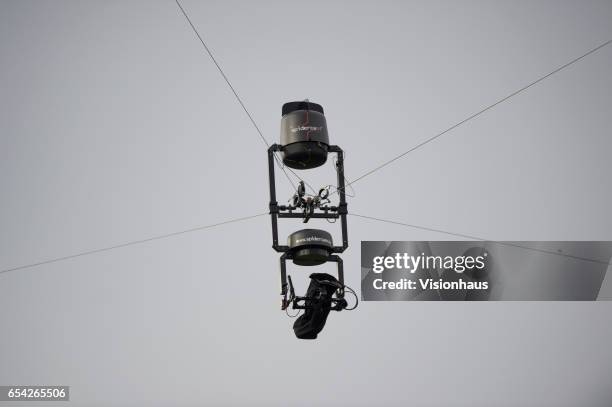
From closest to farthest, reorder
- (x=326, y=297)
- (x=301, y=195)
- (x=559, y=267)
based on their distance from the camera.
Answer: (x=326, y=297), (x=301, y=195), (x=559, y=267)

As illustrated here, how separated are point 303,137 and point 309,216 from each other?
134 cm

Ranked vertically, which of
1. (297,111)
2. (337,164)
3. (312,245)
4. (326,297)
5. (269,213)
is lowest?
(326,297)

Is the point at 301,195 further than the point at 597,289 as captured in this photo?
No

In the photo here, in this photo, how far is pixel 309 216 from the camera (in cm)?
1234

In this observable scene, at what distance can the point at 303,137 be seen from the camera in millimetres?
12180

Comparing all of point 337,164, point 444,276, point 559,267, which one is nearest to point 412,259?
point 444,276

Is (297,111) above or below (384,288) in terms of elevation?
above

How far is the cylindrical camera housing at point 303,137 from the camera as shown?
12195 mm

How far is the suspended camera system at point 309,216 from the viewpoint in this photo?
1143 centimetres

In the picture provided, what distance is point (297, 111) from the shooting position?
1244 centimetres

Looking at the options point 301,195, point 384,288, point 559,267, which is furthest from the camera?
point 559,267

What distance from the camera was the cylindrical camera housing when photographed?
40.0 feet

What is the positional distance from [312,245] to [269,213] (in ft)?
3.96

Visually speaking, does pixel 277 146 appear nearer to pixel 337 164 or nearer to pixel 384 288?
pixel 337 164
